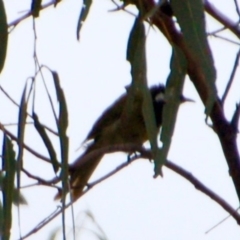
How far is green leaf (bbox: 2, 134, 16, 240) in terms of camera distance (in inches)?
77.4

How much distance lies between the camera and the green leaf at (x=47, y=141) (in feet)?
6.79

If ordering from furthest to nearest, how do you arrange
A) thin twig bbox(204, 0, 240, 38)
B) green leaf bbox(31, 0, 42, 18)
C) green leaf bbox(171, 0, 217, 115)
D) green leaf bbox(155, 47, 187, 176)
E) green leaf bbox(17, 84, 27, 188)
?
thin twig bbox(204, 0, 240, 38)
green leaf bbox(31, 0, 42, 18)
green leaf bbox(17, 84, 27, 188)
green leaf bbox(155, 47, 187, 176)
green leaf bbox(171, 0, 217, 115)

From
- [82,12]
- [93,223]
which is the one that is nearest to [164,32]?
[82,12]

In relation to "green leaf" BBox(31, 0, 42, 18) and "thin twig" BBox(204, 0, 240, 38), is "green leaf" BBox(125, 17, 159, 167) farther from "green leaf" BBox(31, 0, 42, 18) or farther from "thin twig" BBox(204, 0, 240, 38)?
"thin twig" BBox(204, 0, 240, 38)

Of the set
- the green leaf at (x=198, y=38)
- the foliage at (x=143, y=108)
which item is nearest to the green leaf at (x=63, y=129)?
the foliage at (x=143, y=108)

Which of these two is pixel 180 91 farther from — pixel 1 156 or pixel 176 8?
pixel 1 156

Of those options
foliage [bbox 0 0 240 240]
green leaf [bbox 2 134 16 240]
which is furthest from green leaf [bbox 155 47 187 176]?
green leaf [bbox 2 134 16 240]

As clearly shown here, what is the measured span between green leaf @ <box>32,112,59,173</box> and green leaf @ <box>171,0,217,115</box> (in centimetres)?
51

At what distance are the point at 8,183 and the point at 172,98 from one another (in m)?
0.48

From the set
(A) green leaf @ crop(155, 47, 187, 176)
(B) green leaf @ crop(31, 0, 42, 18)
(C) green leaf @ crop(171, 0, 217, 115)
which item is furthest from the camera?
(B) green leaf @ crop(31, 0, 42, 18)

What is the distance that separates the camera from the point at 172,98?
1.92 m

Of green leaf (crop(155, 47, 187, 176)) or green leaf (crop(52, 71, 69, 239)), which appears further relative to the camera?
green leaf (crop(52, 71, 69, 239))

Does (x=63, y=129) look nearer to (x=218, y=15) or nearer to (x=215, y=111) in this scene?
(x=215, y=111)

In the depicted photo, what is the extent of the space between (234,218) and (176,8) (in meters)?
0.64
